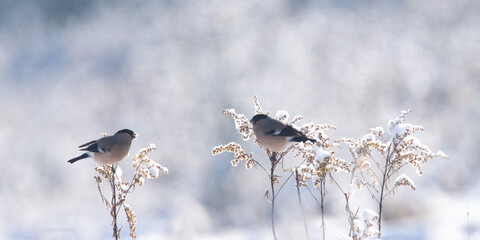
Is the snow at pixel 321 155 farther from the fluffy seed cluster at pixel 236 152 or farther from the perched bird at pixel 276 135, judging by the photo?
the fluffy seed cluster at pixel 236 152

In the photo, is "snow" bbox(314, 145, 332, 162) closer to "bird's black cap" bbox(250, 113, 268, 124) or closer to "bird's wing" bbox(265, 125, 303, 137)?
"bird's wing" bbox(265, 125, 303, 137)

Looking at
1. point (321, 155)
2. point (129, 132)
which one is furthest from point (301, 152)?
point (129, 132)

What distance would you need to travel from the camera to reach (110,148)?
5516mm

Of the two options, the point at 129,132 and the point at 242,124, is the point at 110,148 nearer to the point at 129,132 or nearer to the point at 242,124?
the point at 129,132

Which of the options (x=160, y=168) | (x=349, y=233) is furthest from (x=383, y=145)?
(x=160, y=168)

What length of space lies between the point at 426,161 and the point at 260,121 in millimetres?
2315

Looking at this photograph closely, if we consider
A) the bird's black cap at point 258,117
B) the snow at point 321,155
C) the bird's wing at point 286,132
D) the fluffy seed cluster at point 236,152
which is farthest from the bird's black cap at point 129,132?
the snow at point 321,155

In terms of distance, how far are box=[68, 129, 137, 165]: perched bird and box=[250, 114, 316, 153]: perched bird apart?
1.71 meters

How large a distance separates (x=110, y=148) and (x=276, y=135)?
2.09m

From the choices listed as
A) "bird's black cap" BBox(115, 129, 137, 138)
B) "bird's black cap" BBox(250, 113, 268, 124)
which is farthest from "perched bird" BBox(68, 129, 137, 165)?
"bird's black cap" BBox(250, 113, 268, 124)

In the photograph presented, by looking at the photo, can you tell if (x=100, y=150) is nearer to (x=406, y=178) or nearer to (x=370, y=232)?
(x=370, y=232)

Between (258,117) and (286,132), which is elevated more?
(258,117)

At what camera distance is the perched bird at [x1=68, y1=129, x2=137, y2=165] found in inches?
216

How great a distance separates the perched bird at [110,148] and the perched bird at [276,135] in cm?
171
